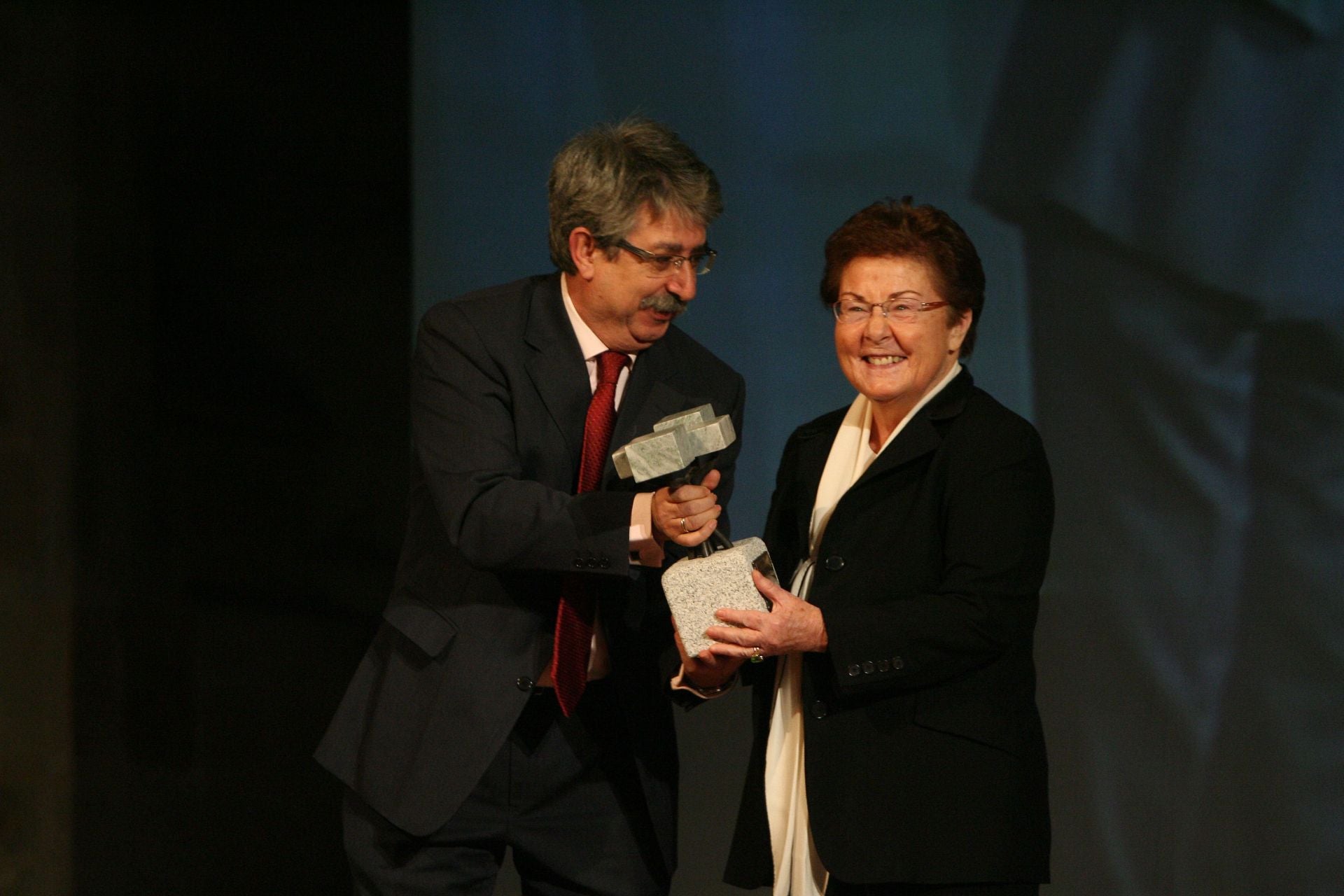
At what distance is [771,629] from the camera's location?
6.02ft

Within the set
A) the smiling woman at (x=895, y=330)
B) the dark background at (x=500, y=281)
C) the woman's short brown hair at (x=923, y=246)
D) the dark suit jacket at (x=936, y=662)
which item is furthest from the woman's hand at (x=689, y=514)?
the dark background at (x=500, y=281)

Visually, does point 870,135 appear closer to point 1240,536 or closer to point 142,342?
point 1240,536

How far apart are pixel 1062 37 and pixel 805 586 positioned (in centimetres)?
184

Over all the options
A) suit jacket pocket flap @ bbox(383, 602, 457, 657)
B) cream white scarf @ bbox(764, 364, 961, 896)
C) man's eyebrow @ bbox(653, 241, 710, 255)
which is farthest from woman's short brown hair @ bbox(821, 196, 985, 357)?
suit jacket pocket flap @ bbox(383, 602, 457, 657)

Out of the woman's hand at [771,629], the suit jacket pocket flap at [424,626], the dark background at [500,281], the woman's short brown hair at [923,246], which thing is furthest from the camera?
the dark background at [500,281]

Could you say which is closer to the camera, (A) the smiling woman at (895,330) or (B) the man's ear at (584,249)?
(A) the smiling woman at (895,330)

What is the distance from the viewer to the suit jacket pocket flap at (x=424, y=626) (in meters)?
2.09

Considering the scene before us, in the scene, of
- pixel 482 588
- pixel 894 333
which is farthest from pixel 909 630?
pixel 482 588

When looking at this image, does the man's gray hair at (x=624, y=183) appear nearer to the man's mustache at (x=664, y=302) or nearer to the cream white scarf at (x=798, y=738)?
the man's mustache at (x=664, y=302)

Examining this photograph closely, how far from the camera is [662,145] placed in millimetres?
2141

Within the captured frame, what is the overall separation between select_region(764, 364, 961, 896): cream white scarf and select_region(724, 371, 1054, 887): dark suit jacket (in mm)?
59

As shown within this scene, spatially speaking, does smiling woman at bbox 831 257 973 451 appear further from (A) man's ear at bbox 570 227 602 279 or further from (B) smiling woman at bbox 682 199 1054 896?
(A) man's ear at bbox 570 227 602 279

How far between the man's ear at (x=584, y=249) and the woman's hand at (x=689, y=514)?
0.46 m

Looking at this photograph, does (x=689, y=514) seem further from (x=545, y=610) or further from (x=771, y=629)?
(x=545, y=610)
